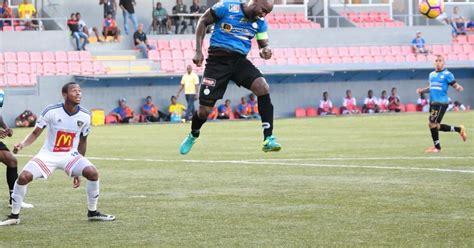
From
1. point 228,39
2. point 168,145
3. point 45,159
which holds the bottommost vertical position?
point 168,145

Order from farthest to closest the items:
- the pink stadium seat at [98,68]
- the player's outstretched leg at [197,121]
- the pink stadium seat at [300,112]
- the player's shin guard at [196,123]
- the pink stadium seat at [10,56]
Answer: the pink stadium seat at [300,112] < the pink stadium seat at [98,68] < the pink stadium seat at [10,56] < the player's shin guard at [196,123] < the player's outstretched leg at [197,121]

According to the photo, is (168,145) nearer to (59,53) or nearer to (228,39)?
(228,39)

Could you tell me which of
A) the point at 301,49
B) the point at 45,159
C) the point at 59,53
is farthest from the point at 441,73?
the point at 301,49

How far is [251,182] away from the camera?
1594cm

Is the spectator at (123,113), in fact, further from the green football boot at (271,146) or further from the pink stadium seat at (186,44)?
the green football boot at (271,146)

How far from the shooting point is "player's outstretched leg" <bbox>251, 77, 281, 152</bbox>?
13758mm

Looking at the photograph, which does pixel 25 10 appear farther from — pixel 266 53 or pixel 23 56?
pixel 266 53

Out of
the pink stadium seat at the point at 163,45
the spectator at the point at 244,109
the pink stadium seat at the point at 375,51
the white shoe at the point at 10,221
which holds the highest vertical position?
the pink stadium seat at the point at 163,45

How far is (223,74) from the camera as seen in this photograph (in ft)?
45.9

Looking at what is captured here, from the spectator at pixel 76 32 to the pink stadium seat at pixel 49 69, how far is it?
1.82m

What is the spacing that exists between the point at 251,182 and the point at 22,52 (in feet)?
95.5

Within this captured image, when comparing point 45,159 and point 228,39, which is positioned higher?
point 228,39

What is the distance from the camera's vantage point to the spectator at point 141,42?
1810 inches

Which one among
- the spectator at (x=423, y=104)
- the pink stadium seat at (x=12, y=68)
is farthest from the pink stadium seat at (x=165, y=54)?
the spectator at (x=423, y=104)
